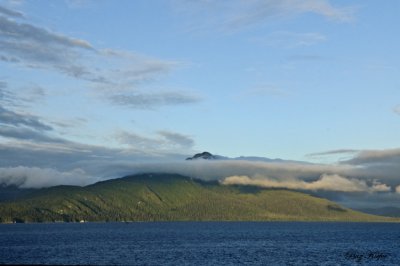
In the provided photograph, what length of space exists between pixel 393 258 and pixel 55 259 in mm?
102751

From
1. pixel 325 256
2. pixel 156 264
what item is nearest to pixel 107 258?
pixel 156 264

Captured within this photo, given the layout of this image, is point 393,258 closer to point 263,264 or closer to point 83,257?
point 263,264

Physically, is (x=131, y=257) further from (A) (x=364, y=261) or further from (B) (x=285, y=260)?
(A) (x=364, y=261)

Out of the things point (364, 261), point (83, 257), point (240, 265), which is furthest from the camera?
point (83, 257)

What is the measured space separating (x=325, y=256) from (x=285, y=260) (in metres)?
21.8

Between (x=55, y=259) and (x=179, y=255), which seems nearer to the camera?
(x=55, y=259)

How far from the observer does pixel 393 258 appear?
567 ft

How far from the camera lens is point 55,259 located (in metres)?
163

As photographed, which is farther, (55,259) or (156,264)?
(55,259)

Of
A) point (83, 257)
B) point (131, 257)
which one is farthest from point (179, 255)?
point (83, 257)

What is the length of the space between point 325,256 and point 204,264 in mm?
47301

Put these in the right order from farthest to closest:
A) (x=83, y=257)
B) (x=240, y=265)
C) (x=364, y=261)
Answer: (x=83, y=257), (x=364, y=261), (x=240, y=265)

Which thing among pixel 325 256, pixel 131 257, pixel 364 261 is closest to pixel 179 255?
pixel 131 257

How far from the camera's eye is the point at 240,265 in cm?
14625
